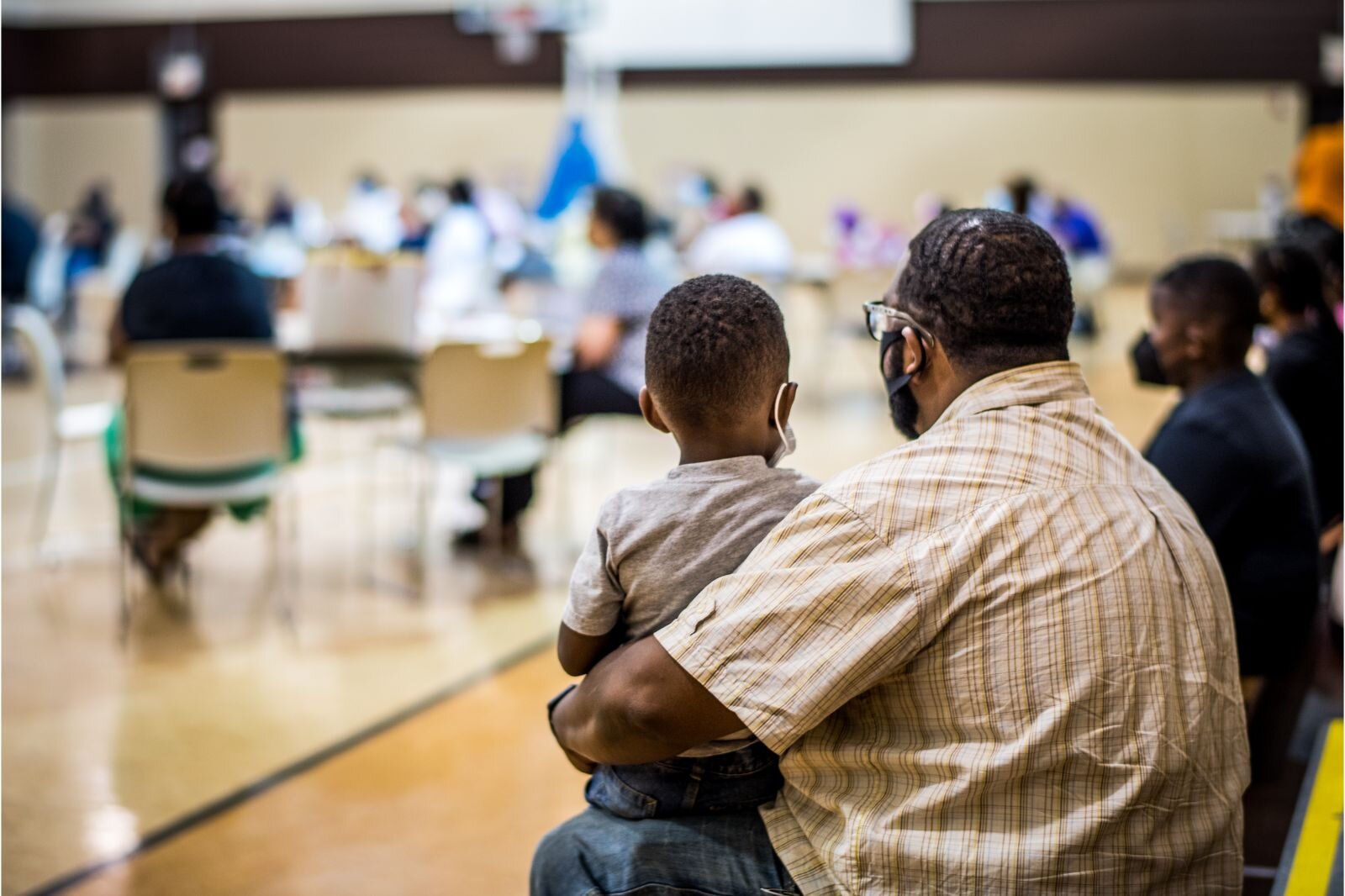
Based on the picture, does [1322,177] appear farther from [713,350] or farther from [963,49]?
[963,49]

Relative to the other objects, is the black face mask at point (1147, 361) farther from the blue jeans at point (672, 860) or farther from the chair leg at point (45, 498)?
the chair leg at point (45, 498)

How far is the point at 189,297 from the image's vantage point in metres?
4.11

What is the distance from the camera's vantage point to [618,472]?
6.30 metres

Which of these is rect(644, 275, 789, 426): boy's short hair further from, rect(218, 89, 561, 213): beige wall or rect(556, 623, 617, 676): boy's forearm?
rect(218, 89, 561, 213): beige wall

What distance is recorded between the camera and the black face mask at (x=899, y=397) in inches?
58.4

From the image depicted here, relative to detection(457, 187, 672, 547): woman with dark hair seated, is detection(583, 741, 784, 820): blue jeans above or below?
below

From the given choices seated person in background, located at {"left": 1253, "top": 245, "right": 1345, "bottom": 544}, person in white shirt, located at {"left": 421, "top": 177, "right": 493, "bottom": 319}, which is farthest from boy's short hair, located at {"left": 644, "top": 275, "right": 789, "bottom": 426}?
person in white shirt, located at {"left": 421, "top": 177, "right": 493, "bottom": 319}

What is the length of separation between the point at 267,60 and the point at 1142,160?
10036 mm

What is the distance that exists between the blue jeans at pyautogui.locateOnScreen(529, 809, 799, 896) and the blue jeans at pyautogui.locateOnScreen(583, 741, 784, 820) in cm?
1

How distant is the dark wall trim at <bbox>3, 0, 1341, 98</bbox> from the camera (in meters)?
11.5

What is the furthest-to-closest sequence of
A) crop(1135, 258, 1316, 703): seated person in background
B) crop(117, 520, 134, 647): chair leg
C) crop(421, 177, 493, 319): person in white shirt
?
crop(421, 177, 493, 319): person in white shirt
crop(117, 520, 134, 647): chair leg
crop(1135, 258, 1316, 703): seated person in background

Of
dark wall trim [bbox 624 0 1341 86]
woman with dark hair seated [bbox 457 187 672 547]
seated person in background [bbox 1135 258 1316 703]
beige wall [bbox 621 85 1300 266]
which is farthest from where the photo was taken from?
beige wall [bbox 621 85 1300 266]

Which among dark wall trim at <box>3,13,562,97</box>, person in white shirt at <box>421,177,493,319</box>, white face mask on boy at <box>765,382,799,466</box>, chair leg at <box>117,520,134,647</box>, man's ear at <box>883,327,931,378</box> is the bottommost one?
chair leg at <box>117,520,134,647</box>

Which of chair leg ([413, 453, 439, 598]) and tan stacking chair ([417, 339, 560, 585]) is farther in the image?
chair leg ([413, 453, 439, 598])
